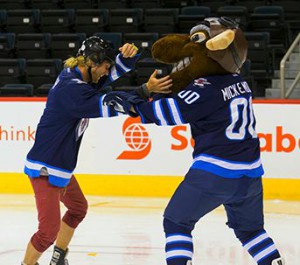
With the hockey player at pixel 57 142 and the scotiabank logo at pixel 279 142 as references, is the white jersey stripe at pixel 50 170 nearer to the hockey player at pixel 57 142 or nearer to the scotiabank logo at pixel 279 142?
the hockey player at pixel 57 142

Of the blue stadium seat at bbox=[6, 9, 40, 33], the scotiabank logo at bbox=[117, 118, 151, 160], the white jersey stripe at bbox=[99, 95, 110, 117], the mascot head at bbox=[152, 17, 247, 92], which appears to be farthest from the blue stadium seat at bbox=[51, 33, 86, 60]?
the mascot head at bbox=[152, 17, 247, 92]

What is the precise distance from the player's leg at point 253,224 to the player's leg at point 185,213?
0.18 metres

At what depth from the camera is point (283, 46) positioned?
1123 cm

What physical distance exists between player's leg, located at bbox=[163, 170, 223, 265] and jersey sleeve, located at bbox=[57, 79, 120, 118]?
24.1 inches

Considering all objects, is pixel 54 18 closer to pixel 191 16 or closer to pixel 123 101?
pixel 191 16

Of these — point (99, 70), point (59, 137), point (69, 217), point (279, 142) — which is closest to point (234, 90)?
point (99, 70)

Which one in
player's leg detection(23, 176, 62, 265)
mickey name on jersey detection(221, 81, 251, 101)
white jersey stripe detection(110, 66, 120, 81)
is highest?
mickey name on jersey detection(221, 81, 251, 101)

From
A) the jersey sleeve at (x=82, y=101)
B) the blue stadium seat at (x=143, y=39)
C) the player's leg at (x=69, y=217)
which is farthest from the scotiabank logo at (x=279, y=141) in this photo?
the jersey sleeve at (x=82, y=101)

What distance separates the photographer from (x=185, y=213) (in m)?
3.73

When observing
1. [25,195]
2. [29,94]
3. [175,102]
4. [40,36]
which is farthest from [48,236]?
[40,36]

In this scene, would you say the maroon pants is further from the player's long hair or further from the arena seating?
the arena seating

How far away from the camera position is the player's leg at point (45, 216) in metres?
4.43

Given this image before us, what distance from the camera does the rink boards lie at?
8336mm

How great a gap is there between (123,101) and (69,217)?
4.04 feet
